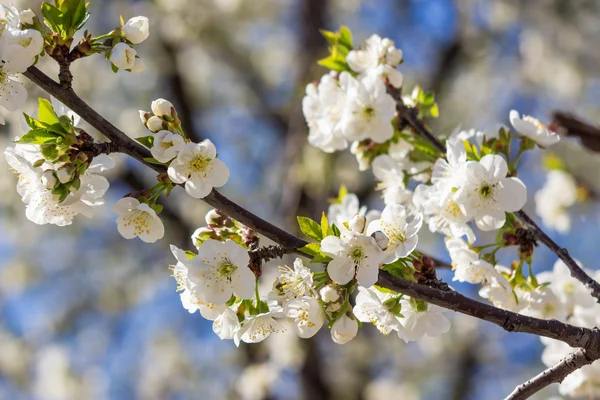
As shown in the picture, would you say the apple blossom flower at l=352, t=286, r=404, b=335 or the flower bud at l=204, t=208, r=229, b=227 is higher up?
the flower bud at l=204, t=208, r=229, b=227

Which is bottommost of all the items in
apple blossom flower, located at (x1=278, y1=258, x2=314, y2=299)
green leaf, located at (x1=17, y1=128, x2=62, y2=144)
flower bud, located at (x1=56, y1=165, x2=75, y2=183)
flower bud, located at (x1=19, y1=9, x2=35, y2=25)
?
apple blossom flower, located at (x1=278, y1=258, x2=314, y2=299)

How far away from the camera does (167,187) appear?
1209mm

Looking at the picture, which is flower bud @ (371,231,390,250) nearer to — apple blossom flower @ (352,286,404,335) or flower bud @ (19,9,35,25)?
apple blossom flower @ (352,286,404,335)

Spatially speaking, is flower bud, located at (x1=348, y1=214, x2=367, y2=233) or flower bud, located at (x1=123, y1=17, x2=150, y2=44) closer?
flower bud, located at (x1=348, y1=214, x2=367, y2=233)

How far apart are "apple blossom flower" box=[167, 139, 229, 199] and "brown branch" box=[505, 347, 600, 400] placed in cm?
73

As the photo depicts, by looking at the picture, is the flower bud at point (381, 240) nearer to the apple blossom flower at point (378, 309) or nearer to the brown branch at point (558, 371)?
the apple blossom flower at point (378, 309)

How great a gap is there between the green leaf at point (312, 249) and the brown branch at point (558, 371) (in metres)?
0.50

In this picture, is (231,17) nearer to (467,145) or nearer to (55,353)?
(55,353)

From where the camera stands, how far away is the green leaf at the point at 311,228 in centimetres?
123

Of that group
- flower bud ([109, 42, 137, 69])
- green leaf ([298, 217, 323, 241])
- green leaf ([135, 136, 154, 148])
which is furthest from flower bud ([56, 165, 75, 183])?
green leaf ([298, 217, 323, 241])

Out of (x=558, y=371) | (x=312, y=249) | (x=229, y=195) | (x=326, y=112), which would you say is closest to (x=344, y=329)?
(x=312, y=249)

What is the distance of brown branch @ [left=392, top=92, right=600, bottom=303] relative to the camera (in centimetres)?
151

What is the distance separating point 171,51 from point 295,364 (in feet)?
13.1

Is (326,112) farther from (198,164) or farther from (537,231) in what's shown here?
(198,164)
